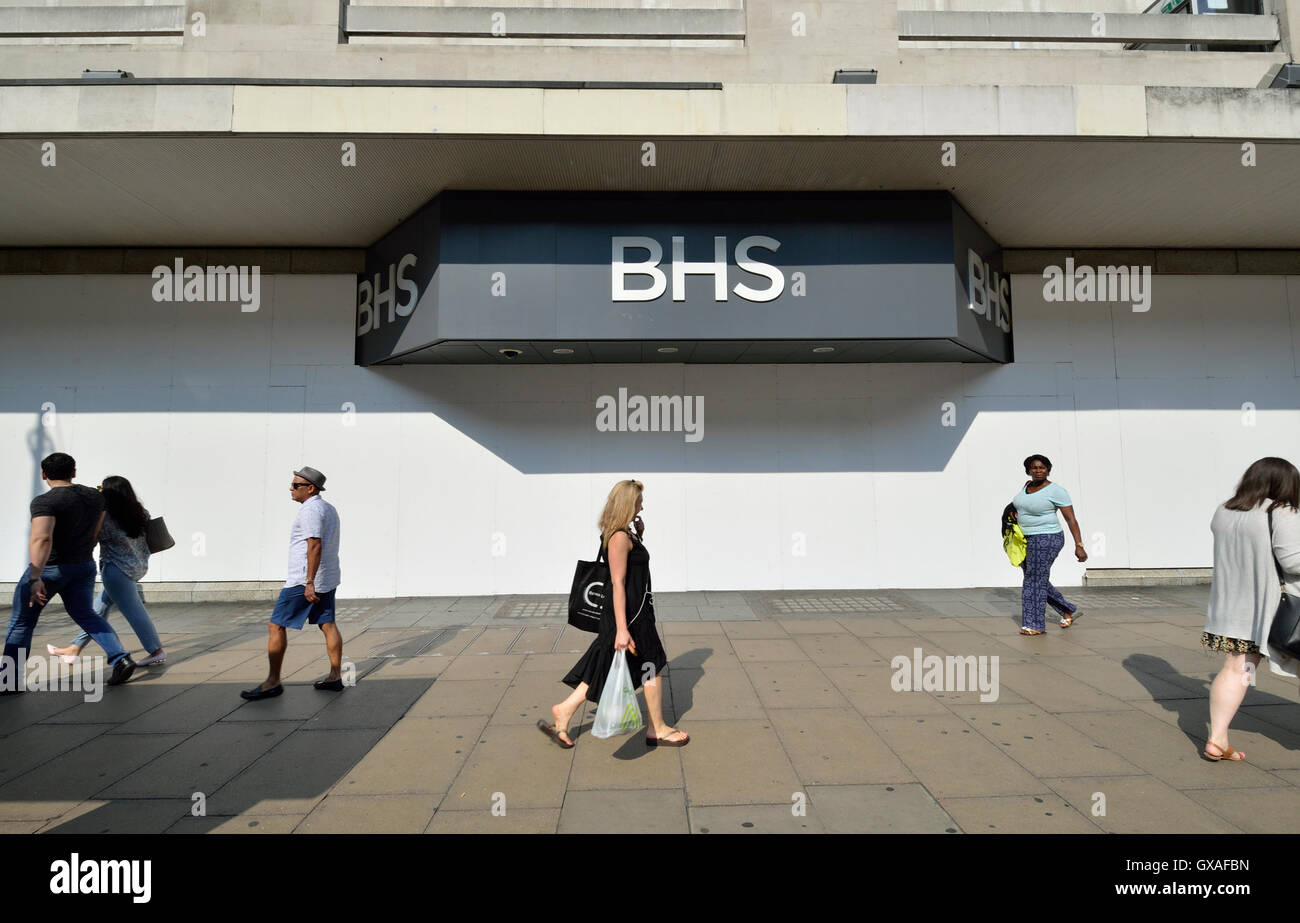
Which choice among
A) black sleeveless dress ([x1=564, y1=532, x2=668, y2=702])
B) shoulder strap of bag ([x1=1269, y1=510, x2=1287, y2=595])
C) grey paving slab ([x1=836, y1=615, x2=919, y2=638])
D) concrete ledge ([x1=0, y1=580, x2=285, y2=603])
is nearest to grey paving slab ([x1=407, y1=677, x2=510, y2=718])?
black sleeveless dress ([x1=564, y1=532, x2=668, y2=702])

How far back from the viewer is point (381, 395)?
30.8 ft

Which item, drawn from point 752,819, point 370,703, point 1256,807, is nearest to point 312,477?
point 370,703

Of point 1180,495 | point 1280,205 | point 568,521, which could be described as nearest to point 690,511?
point 568,521

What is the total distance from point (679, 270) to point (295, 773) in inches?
247

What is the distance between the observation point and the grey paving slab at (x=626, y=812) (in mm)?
3100

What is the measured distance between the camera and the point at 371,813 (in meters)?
3.26

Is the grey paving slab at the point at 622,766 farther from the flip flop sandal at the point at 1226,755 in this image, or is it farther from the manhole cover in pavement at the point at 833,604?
the manhole cover in pavement at the point at 833,604

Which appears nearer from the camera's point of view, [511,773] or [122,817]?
[122,817]

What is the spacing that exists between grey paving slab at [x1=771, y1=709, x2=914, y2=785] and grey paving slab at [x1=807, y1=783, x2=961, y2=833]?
10 centimetres

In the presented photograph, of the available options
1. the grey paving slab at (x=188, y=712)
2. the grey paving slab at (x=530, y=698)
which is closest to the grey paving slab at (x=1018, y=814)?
the grey paving slab at (x=530, y=698)

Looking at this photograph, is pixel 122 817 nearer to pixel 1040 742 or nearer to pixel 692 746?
pixel 692 746

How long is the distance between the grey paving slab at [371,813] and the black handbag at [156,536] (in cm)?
394

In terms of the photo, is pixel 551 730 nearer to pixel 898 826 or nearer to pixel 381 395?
pixel 898 826
